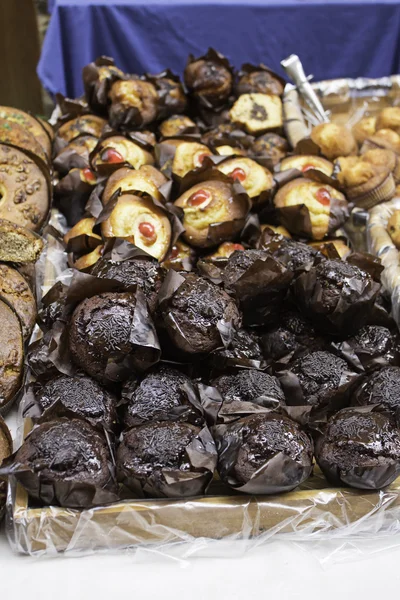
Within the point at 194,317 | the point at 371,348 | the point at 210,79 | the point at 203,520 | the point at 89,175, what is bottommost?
the point at 203,520

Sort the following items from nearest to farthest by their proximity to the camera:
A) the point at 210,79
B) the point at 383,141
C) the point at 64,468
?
the point at 64,468 < the point at 383,141 < the point at 210,79

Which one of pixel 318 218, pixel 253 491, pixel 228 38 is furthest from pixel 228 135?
pixel 253 491

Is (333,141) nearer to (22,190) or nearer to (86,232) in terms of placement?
(86,232)

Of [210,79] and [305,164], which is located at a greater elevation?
[210,79]

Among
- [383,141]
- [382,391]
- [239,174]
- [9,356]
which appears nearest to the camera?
[382,391]

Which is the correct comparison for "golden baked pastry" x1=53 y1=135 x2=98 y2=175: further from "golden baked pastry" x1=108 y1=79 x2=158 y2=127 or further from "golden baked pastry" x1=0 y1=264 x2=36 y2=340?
"golden baked pastry" x1=0 y1=264 x2=36 y2=340

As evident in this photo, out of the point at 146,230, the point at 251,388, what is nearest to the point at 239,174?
the point at 146,230

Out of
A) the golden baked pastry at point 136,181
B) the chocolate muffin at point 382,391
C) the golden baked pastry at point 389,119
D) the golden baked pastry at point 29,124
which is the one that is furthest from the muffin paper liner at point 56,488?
the golden baked pastry at point 389,119

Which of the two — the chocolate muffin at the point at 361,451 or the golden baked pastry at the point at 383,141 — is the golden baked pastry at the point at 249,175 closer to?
the golden baked pastry at the point at 383,141
